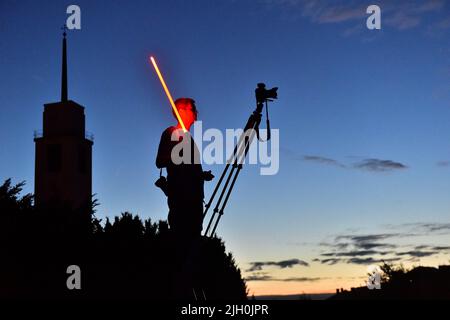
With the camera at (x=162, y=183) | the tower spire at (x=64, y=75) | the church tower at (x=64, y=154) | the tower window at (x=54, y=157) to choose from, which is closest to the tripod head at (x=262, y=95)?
the camera at (x=162, y=183)

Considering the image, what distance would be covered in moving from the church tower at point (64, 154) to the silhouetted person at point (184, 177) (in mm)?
81181

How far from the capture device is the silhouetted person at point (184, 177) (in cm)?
747

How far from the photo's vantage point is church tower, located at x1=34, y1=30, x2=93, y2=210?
87.9m

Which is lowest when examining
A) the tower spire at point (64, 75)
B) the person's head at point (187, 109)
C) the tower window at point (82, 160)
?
the person's head at point (187, 109)

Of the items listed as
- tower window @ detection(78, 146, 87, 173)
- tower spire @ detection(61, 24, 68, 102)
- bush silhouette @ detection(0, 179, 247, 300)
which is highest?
tower spire @ detection(61, 24, 68, 102)

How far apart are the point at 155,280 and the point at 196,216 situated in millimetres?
18175

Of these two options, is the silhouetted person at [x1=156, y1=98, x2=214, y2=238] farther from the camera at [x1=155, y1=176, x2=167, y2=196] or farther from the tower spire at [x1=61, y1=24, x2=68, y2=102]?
the tower spire at [x1=61, y1=24, x2=68, y2=102]

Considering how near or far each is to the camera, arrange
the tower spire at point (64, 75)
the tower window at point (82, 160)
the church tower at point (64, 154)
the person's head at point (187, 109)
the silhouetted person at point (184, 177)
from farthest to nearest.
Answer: the tower spire at point (64, 75), the tower window at point (82, 160), the church tower at point (64, 154), the person's head at point (187, 109), the silhouetted person at point (184, 177)

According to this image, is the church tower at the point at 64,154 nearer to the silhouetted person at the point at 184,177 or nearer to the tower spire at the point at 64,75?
the tower spire at the point at 64,75

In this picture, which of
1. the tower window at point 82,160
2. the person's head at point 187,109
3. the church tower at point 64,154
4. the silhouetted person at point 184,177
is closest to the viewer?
the silhouetted person at point 184,177

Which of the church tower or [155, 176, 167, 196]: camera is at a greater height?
the church tower

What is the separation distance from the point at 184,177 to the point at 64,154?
84.6 meters

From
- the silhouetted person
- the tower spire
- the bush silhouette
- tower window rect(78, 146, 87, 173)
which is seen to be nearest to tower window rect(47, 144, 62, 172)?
tower window rect(78, 146, 87, 173)
